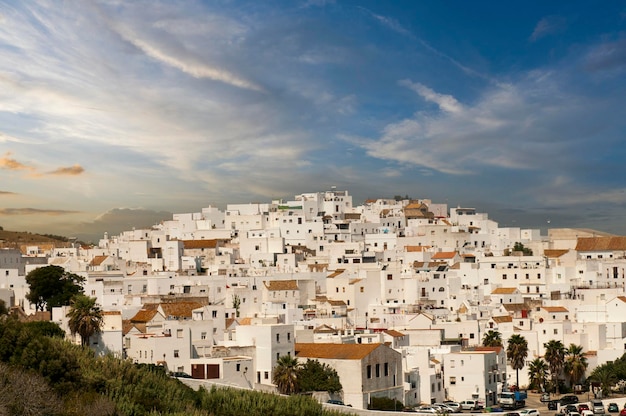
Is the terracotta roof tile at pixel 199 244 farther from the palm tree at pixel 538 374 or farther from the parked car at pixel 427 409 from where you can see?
the parked car at pixel 427 409

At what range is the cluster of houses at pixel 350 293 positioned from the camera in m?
44.7

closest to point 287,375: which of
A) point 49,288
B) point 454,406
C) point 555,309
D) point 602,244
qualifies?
point 454,406

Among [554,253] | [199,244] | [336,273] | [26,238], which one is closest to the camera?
[336,273]

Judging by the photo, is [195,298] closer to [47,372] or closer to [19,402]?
[47,372]

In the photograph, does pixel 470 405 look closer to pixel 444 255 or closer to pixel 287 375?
pixel 287 375

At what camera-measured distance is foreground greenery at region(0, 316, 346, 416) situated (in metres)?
30.8

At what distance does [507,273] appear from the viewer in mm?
72812

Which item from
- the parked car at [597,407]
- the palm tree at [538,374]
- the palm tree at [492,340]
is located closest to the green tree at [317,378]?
the parked car at [597,407]

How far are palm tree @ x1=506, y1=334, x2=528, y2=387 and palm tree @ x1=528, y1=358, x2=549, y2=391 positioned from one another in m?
0.64

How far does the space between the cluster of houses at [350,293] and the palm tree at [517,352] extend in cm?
130

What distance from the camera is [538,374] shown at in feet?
176

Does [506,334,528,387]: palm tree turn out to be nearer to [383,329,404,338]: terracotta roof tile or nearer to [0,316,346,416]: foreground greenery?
[383,329,404,338]: terracotta roof tile

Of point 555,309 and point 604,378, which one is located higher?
point 555,309

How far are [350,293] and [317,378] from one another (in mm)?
24719
